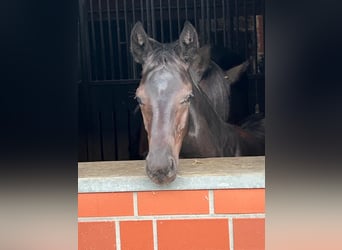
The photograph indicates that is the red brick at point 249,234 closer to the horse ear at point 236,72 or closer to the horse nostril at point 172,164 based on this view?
the horse nostril at point 172,164

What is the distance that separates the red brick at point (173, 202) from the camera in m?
1.26

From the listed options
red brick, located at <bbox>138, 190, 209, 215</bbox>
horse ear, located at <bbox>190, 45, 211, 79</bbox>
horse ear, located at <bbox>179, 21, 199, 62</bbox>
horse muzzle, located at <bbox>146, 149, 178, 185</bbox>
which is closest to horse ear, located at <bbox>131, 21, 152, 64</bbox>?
horse ear, located at <bbox>179, 21, 199, 62</bbox>

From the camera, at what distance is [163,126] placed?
158 cm

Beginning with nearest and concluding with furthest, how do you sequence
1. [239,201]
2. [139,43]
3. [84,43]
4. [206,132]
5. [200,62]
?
[239,201] → [139,43] → [206,132] → [200,62] → [84,43]

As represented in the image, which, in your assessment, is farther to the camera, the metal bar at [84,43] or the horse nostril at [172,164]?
the metal bar at [84,43]

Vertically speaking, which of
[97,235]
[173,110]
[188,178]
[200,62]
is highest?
[200,62]

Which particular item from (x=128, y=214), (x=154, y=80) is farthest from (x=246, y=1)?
(x=128, y=214)

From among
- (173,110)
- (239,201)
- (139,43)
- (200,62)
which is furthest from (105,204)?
(200,62)

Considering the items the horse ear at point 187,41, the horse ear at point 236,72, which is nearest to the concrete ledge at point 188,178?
the horse ear at point 187,41

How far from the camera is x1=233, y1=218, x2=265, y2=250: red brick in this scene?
1.25 meters

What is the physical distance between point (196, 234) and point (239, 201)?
0.13 m

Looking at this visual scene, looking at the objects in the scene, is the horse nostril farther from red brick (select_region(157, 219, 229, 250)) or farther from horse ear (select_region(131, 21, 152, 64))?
horse ear (select_region(131, 21, 152, 64))

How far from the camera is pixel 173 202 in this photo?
1.29 m

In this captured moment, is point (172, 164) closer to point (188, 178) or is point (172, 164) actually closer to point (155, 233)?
point (188, 178)
